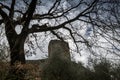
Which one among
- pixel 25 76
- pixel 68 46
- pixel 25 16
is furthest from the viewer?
pixel 68 46

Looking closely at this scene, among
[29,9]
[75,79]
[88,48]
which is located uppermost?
[29,9]

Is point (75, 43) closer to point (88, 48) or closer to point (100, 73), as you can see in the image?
point (88, 48)

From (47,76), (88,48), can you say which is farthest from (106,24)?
(47,76)

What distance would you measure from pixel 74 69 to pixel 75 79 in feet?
3.84

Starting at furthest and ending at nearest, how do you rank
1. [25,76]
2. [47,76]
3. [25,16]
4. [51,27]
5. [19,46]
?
[47,76] → [51,27] → [25,16] → [19,46] → [25,76]

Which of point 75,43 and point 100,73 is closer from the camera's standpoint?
point 75,43

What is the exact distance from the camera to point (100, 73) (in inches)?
1196

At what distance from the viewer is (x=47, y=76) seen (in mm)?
29641

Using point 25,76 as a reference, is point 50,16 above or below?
above

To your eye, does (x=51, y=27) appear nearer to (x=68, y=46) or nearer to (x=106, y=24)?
(x=68, y=46)

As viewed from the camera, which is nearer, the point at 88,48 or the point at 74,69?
the point at 88,48

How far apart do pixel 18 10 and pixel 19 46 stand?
3.52m

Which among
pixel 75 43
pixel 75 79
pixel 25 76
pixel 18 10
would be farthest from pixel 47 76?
pixel 25 76

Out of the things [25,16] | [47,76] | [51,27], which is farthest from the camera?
[47,76]
